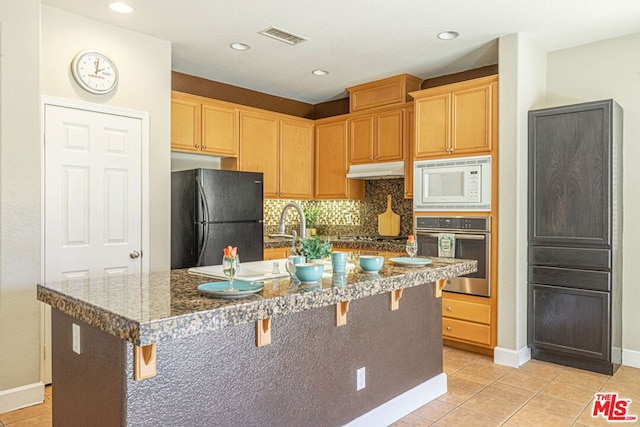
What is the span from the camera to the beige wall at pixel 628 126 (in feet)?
12.3

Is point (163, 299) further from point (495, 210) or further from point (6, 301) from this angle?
point (495, 210)

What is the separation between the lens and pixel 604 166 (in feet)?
11.4

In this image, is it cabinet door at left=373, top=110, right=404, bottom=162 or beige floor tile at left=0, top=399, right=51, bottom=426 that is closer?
beige floor tile at left=0, top=399, right=51, bottom=426

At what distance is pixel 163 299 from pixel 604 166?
3.29 metres

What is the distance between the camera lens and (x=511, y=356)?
3750 millimetres

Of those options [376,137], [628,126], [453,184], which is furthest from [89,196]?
[628,126]

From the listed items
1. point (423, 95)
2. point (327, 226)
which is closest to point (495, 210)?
point (423, 95)

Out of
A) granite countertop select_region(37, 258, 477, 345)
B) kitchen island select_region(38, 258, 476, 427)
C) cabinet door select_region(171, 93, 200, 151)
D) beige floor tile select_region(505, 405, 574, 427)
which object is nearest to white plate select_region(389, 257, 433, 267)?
kitchen island select_region(38, 258, 476, 427)

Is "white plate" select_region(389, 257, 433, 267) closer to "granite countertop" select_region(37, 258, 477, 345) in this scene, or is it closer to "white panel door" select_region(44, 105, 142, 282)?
"granite countertop" select_region(37, 258, 477, 345)

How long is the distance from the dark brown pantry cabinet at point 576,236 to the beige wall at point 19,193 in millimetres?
3683

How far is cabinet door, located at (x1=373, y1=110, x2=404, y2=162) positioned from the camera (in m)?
4.82

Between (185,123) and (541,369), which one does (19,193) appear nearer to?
(185,123)

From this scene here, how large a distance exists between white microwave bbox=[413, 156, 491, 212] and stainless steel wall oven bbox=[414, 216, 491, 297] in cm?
11

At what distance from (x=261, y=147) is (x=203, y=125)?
729mm
